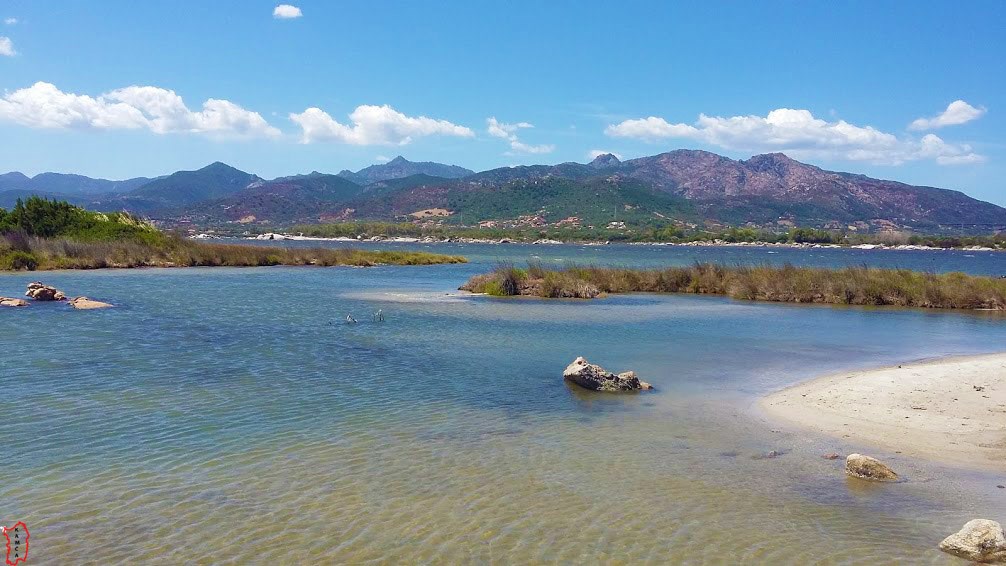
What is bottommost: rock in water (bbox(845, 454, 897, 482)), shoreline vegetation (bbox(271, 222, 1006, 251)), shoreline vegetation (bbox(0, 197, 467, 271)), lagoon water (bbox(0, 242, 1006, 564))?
lagoon water (bbox(0, 242, 1006, 564))

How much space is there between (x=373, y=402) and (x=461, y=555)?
649 cm

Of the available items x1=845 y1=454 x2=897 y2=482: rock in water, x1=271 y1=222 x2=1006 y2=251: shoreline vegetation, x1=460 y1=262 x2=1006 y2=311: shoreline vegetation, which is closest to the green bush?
x1=460 y1=262 x2=1006 y2=311: shoreline vegetation

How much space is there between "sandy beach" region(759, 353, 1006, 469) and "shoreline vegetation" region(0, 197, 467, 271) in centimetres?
5056

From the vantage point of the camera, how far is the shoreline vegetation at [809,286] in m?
34.7

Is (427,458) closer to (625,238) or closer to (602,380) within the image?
(602,380)

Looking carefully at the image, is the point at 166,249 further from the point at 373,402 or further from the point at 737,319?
the point at 373,402

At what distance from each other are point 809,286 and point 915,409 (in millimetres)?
26158

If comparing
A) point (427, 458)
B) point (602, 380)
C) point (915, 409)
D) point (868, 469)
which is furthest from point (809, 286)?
point (427, 458)

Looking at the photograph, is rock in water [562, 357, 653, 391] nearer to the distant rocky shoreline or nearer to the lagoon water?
the lagoon water

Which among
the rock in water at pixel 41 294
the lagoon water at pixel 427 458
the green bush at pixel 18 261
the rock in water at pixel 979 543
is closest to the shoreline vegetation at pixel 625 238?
the green bush at pixel 18 261

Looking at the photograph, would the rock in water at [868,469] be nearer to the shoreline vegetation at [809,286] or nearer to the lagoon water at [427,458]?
the lagoon water at [427,458]

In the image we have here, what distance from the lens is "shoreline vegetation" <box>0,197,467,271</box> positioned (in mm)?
49281

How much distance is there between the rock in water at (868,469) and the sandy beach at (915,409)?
4.61ft

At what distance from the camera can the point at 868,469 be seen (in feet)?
30.7
